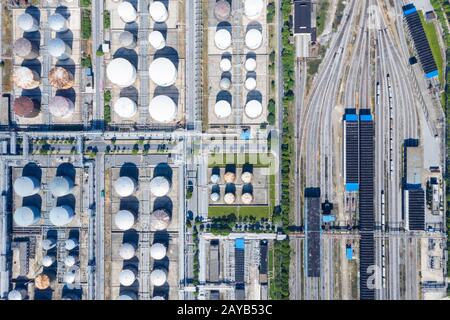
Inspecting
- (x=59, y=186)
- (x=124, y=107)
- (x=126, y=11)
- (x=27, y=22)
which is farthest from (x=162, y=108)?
(x=27, y=22)

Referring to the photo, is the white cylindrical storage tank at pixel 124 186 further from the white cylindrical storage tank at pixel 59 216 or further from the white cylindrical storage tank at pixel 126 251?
the white cylindrical storage tank at pixel 59 216

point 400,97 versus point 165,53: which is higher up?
point 165,53

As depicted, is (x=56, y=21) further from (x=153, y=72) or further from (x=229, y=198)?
(x=229, y=198)

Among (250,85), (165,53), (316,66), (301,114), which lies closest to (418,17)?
(316,66)

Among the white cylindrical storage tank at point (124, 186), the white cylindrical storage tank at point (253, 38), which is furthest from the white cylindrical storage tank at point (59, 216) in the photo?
the white cylindrical storage tank at point (253, 38)
